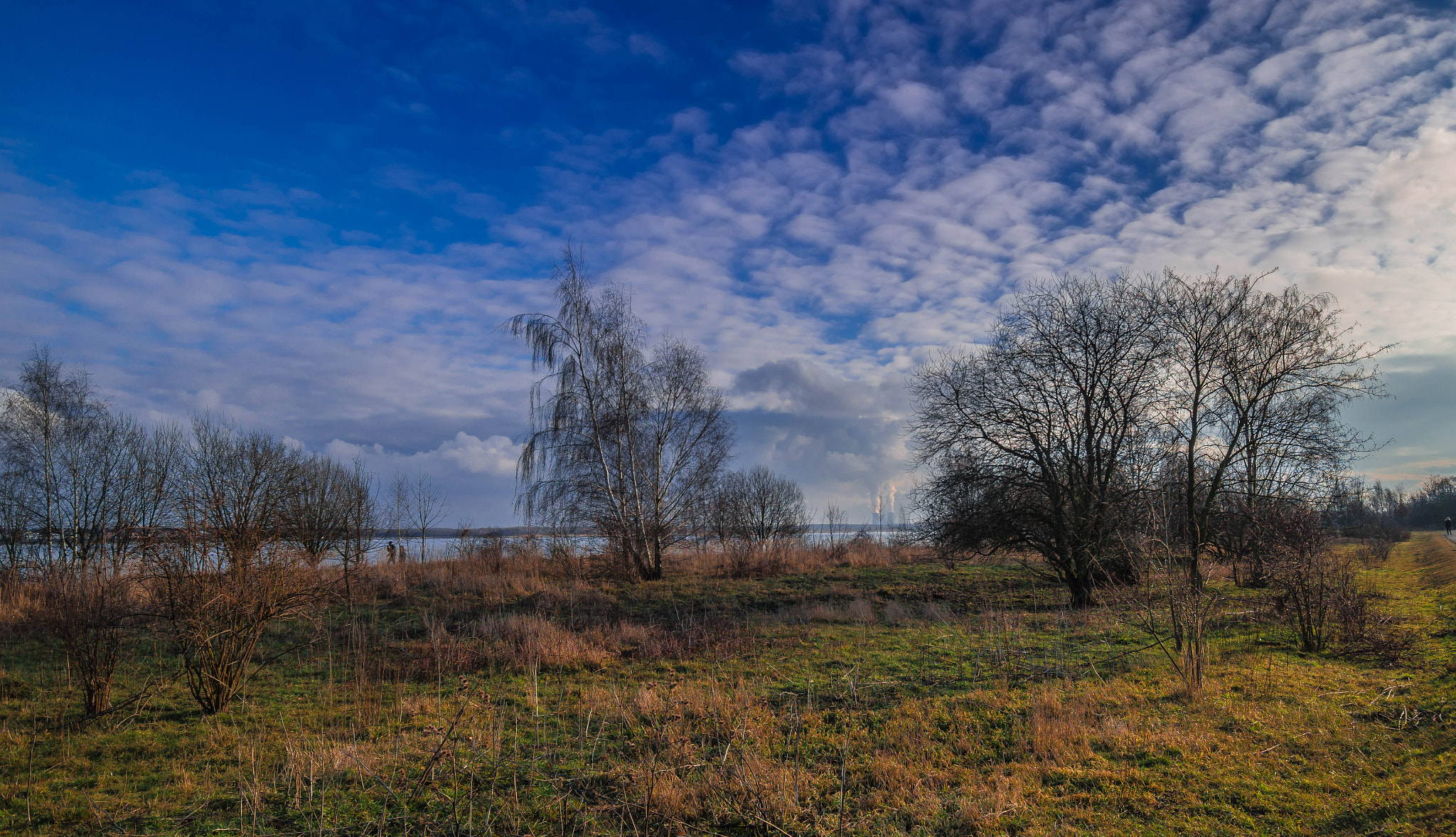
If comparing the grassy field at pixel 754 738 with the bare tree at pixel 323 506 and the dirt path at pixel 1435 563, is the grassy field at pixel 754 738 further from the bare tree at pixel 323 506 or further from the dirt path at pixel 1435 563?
the dirt path at pixel 1435 563

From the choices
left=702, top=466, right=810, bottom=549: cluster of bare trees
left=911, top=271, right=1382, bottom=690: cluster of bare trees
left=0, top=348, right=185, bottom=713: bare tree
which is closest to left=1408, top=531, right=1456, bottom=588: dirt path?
left=911, top=271, right=1382, bottom=690: cluster of bare trees

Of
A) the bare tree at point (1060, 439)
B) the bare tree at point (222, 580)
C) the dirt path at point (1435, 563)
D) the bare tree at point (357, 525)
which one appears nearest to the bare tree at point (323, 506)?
the bare tree at point (357, 525)

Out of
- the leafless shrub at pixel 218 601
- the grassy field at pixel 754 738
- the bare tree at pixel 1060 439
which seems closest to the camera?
the grassy field at pixel 754 738

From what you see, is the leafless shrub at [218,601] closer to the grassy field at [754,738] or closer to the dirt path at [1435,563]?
the grassy field at [754,738]

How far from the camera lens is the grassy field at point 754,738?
4941mm

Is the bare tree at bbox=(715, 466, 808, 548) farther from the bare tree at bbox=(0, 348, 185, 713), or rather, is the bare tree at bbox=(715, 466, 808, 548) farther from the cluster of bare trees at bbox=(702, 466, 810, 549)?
the bare tree at bbox=(0, 348, 185, 713)

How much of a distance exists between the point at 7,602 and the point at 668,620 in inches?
605

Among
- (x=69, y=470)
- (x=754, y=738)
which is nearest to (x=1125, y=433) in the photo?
(x=754, y=738)

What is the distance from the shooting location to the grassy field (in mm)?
4941

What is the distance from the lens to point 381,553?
82.3ft

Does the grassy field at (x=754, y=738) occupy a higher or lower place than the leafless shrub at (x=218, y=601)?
lower

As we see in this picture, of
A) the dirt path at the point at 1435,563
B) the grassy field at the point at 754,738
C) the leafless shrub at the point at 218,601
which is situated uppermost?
the leafless shrub at the point at 218,601

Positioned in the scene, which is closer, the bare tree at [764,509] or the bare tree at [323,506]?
the bare tree at [323,506]

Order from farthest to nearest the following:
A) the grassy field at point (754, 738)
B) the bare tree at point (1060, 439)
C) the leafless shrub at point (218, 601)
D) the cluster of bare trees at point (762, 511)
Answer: the cluster of bare trees at point (762, 511) → the bare tree at point (1060, 439) → the leafless shrub at point (218, 601) → the grassy field at point (754, 738)
